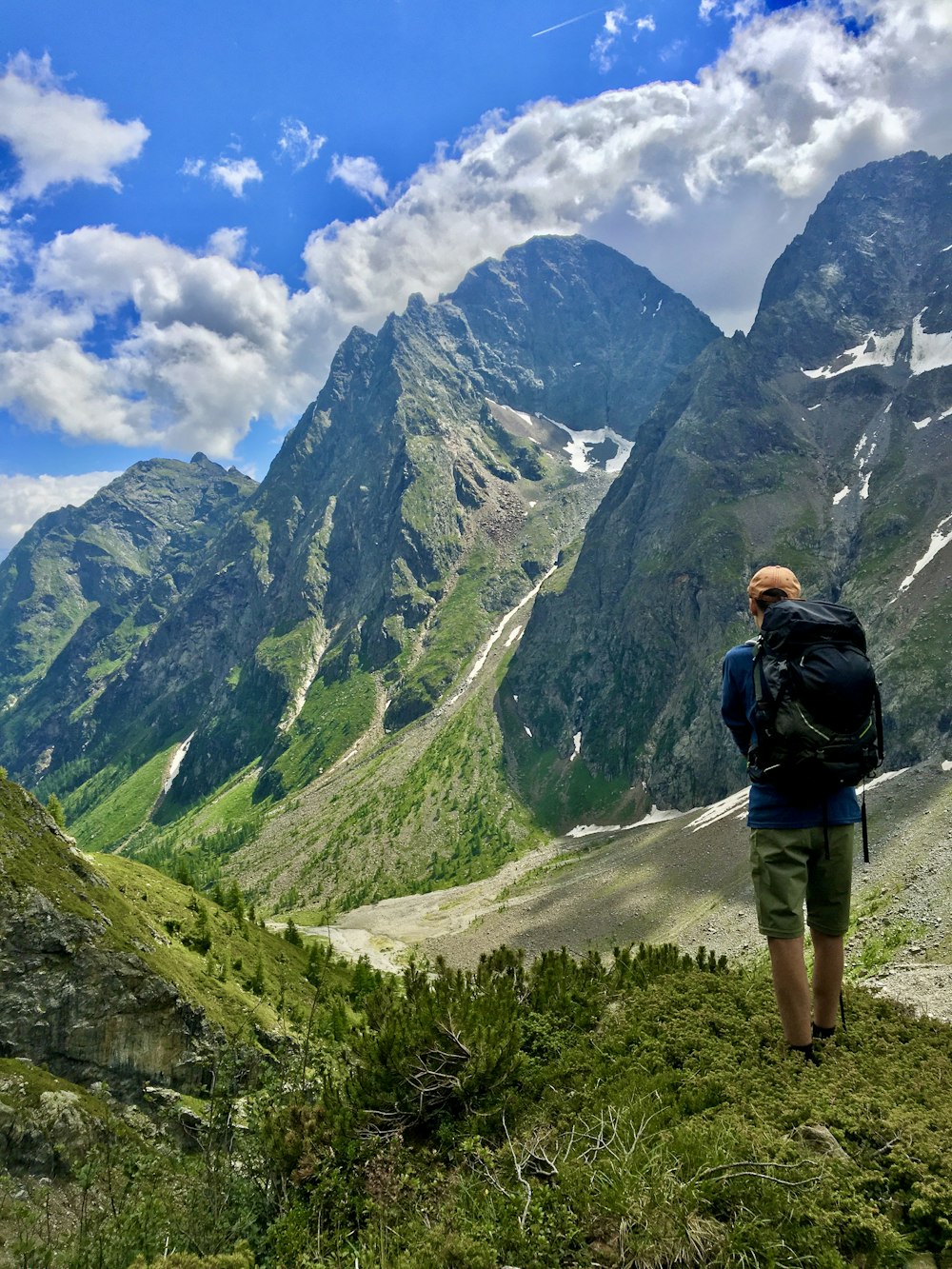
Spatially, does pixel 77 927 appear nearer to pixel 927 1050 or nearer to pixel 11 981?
pixel 11 981

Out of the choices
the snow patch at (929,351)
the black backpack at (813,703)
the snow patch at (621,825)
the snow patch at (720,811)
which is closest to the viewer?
the black backpack at (813,703)

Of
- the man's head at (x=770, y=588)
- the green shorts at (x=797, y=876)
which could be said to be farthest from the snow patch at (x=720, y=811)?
the man's head at (x=770, y=588)

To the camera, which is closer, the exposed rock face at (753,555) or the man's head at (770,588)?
the man's head at (770,588)

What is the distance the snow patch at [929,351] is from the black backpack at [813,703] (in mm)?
211387

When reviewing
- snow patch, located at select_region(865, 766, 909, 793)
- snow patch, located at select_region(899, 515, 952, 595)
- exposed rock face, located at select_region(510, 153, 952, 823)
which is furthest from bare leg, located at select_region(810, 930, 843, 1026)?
snow patch, located at select_region(899, 515, 952, 595)

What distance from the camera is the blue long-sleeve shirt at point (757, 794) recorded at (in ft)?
22.1

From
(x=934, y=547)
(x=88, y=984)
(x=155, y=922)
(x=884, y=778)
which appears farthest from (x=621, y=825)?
(x=88, y=984)

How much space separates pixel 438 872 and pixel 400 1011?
144589mm

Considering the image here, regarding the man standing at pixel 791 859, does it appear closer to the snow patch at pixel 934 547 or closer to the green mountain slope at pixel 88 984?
the green mountain slope at pixel 88 984

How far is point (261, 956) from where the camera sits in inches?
2026

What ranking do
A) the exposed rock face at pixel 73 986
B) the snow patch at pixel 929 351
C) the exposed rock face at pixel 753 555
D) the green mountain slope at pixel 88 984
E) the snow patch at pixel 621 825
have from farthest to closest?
the snow patch at pixel 929 351
the snow patch at pixel 621 825
the exposed rock face at pixel 753 555
the green mountain slope at pixel 88 984
the exposed rock face at pixel 73 986

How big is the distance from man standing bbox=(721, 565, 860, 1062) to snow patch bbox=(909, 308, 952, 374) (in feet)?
693

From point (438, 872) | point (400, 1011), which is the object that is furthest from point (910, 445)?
point (400, 1011)

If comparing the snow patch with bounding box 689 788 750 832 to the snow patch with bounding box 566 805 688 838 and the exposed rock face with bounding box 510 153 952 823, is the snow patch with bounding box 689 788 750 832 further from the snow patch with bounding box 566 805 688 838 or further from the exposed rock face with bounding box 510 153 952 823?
the snow patch with bounding box 566 805 688 838
